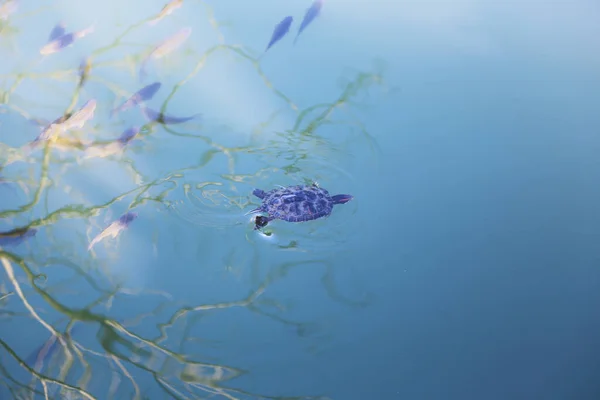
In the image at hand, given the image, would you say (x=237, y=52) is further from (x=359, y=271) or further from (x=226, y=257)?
(x=359, y=271)

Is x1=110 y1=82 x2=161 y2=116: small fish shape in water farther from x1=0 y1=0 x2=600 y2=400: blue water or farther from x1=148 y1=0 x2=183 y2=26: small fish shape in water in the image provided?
x1=148 y1=0 x2=183 y2=26: small fish shape in water

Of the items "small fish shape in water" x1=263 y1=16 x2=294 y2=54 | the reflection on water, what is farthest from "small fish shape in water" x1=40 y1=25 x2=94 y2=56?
"small fish shape in water" x1=263 y1=16 x2=294 y2=54

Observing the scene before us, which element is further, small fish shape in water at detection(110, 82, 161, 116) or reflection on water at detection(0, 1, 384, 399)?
small fish shape in water at detection(110, 82, 161, 116)

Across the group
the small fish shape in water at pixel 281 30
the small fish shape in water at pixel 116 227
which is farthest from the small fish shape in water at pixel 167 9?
the small fish shape in water at pixel 116 227

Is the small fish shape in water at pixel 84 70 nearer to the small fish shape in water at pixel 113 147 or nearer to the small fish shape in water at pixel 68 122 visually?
the small fish shape in water at pixel 68 122

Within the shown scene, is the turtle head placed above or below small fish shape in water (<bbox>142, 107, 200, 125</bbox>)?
below

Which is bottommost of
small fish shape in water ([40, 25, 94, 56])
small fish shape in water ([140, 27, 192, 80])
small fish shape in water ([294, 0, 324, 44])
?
small fish shape in water ([40, 25, 94, 56])

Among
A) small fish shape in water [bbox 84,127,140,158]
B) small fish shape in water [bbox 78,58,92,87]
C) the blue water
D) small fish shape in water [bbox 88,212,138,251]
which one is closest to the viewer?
the blue water
